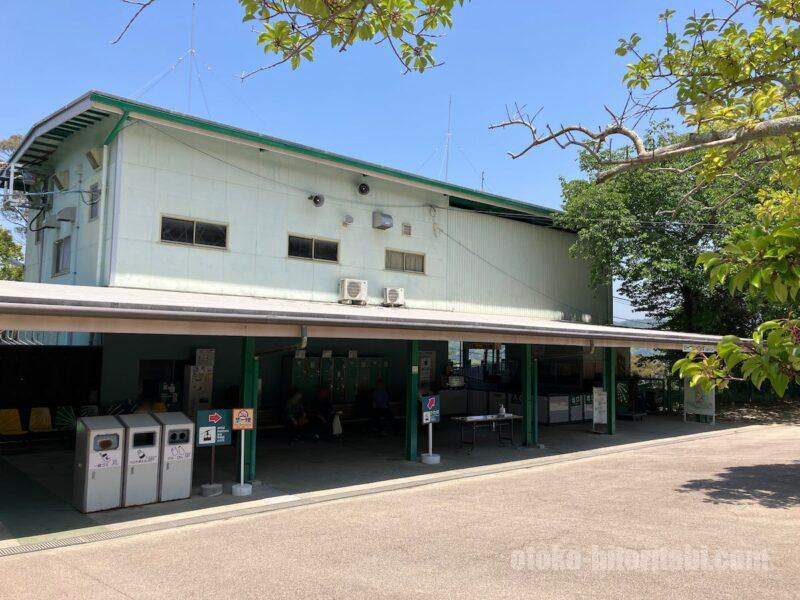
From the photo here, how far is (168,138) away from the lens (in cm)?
1384

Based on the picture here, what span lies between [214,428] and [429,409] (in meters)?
4.54

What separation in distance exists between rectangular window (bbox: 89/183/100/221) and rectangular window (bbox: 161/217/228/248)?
4.92 ft

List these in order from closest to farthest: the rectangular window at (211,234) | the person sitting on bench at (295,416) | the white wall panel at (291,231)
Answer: the white wall panel at (291,231), the rectangular window at (211,234), the person sitting on bench at (295,416)

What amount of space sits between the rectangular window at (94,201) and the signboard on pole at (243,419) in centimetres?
680

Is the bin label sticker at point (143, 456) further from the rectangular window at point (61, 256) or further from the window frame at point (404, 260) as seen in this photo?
the window frame at point (404, 260)

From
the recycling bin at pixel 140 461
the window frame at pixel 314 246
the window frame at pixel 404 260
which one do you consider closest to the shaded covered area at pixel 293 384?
the recycling bin at pixel 140 461

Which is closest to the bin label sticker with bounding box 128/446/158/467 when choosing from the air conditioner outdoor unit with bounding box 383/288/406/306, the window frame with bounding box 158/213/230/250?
the window frame with bounding box 158/213/230/250

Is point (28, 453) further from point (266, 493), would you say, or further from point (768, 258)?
point (768, 258)

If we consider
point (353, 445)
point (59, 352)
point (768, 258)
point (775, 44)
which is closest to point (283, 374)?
point (353, 445)

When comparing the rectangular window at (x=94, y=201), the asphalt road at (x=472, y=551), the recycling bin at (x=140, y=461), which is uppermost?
the rectangular window at (x=94, y=201)

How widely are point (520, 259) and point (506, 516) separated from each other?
560 inches

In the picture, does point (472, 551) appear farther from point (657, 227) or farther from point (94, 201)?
point (657, 227)

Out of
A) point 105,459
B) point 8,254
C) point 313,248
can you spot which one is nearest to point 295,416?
point 313,248

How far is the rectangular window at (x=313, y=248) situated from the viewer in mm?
15805
